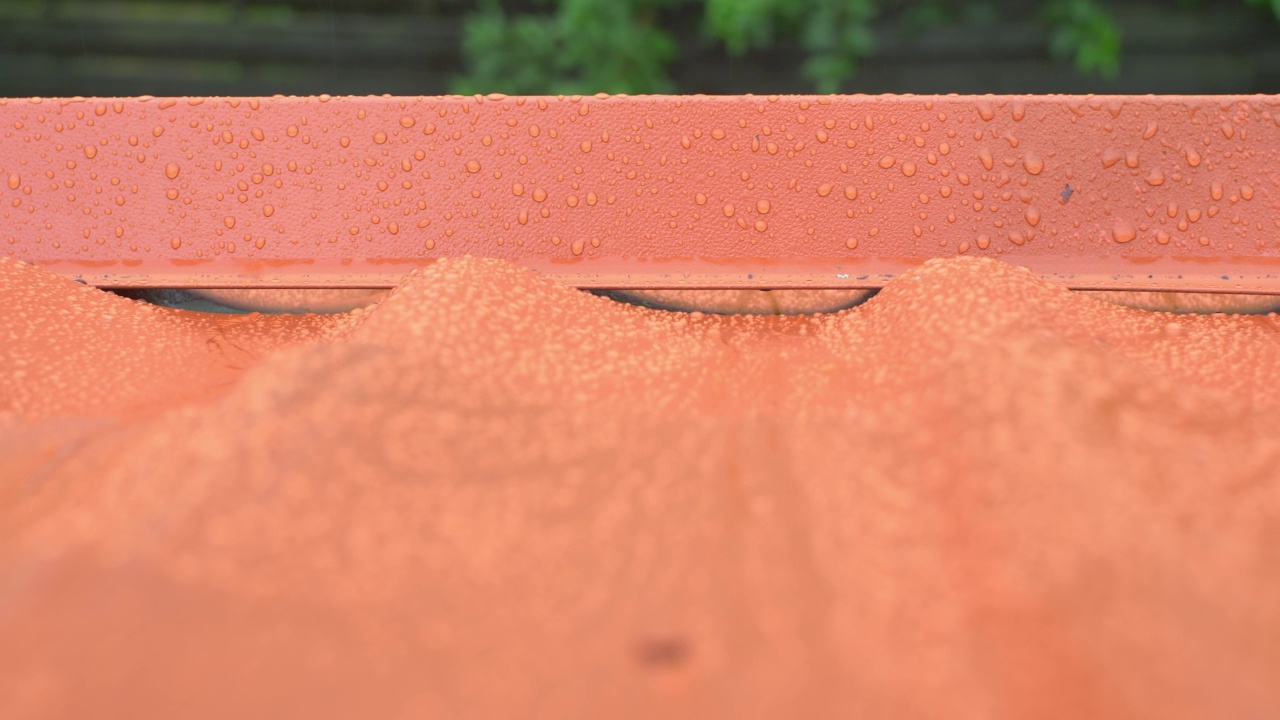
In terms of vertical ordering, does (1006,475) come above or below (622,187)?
below

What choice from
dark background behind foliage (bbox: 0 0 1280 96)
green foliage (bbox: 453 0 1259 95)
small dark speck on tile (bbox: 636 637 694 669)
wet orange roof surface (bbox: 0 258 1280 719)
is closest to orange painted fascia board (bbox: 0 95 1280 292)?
wet orange roof surface (bbox: 0 258 1280 719)

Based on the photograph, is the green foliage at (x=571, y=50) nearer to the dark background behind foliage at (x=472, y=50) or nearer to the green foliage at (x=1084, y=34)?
the dark background behind foliage at (x=472, y=50)

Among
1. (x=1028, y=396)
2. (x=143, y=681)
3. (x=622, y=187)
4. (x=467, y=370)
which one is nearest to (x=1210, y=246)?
(x=1028, y=396)

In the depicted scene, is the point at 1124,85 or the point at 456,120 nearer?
the point at 456,120

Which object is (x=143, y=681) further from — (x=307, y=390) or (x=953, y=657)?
(x=953, y=657)

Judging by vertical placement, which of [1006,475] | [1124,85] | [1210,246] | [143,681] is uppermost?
[1124,85]

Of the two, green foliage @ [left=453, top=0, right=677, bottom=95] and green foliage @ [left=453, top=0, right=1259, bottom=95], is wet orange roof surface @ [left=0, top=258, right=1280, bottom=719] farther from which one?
green foliage @ [left=453, top=0, right=677, bottom=95]

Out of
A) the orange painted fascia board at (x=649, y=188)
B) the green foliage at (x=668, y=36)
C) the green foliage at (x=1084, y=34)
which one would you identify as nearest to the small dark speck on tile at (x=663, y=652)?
the orange painted fascia board at (x=649, y=188)
